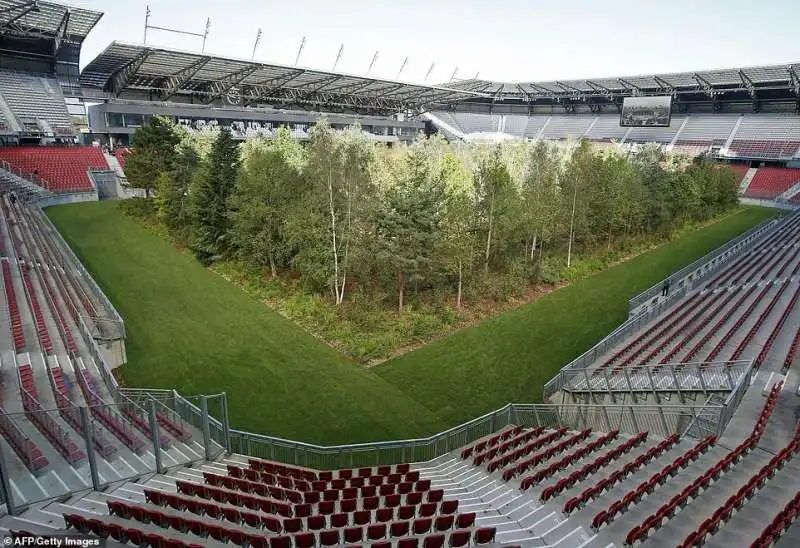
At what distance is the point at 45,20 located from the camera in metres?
54.0

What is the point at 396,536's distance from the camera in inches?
332

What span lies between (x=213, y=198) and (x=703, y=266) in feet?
95.8

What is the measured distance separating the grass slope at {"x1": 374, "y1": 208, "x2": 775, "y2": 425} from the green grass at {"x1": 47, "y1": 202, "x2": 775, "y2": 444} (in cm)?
5

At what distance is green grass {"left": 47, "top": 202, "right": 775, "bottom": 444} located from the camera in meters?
15.9

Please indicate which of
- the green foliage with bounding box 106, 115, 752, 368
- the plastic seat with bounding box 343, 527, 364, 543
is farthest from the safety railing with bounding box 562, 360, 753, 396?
the plastic seat with bounding box 343, 527, 364, 543

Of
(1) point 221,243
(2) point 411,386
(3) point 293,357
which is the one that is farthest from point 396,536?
(1) point 221,243

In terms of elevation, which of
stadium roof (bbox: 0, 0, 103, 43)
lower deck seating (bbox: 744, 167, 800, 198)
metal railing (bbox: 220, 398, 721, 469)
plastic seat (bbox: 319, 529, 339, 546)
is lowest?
metal railing (bbox: 220, 398, 721, 469)

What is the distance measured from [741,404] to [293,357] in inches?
587

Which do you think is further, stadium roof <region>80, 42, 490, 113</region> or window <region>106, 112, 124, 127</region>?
window <region>106, 112, 124, 127</region>

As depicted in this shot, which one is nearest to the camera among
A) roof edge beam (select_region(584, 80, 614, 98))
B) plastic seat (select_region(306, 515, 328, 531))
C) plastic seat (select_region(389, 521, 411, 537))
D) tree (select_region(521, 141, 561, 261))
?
plastic seat (select_region(389, 521, 411, 537))

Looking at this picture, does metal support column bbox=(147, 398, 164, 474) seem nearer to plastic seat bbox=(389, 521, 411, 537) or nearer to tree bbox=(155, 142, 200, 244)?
plastic seat bbox=(389, 521, 411, 537)

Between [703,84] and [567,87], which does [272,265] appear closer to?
[703,84]

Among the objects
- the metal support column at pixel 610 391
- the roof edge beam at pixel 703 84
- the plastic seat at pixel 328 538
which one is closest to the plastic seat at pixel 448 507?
the plastic seat at pixel 328 538

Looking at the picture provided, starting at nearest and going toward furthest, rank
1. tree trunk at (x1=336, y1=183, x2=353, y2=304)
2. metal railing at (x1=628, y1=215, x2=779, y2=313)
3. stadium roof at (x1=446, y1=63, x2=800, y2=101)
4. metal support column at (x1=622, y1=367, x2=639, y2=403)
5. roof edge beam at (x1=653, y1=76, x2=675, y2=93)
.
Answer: metal support column at (x1=622, y1=367, x2=639, y2=403)
tree trunk at (x1=336, y1=183, x2=353, y2=304)
metal railing at (x1=628, y1=215, x2=779, y2=313)
stadium roof at (x1=446, y1=63, x2=800, y2=101)
roof edge beam at (x1=653, y1=76, x2=675, y2=93)
